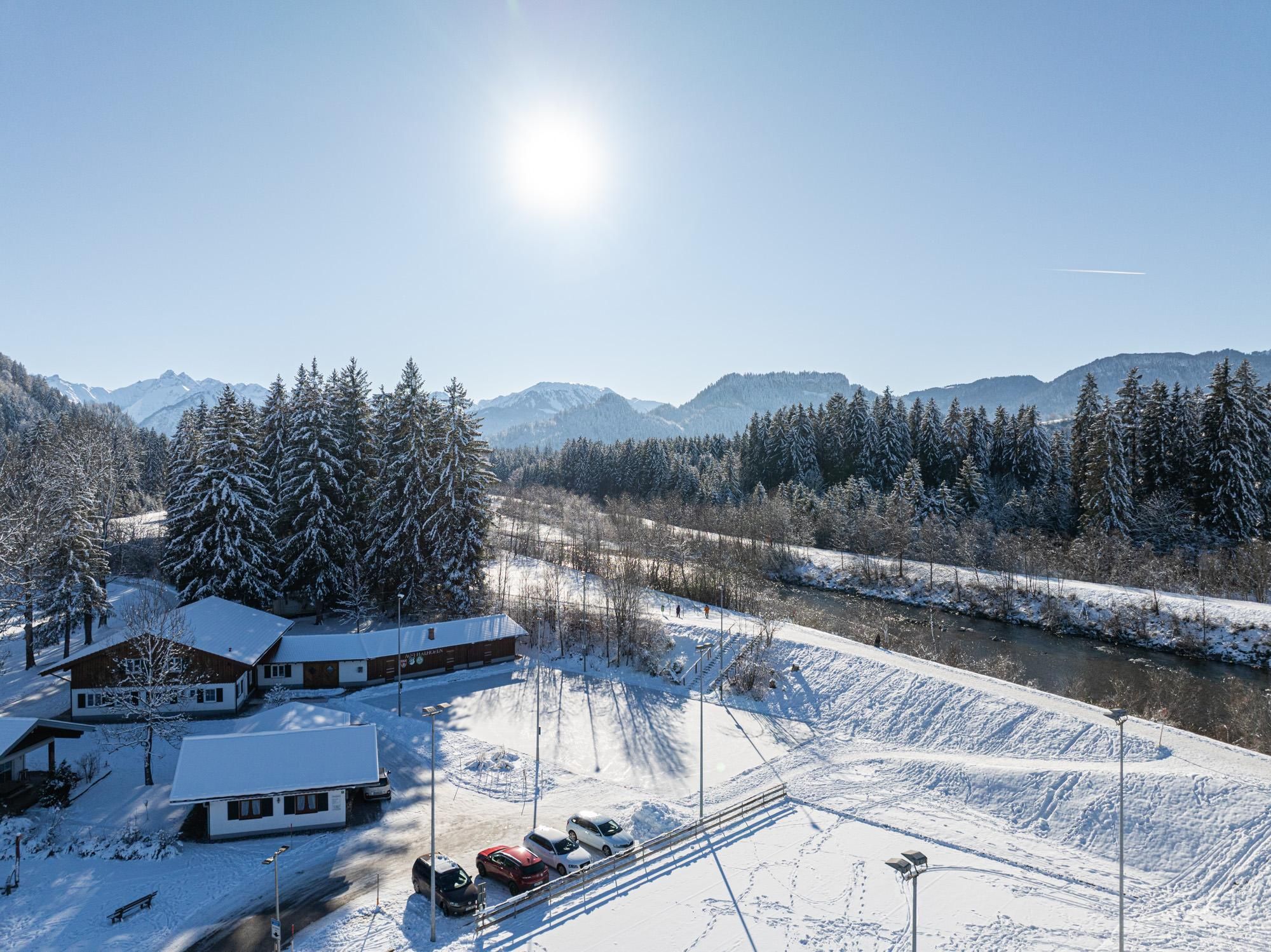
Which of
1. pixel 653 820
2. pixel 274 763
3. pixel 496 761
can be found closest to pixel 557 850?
pixel 653 820

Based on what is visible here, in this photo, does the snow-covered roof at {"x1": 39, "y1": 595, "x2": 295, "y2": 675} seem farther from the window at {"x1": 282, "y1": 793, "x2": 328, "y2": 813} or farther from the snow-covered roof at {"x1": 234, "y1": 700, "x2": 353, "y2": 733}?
the window at {"x1": 282, "y1": 793, "x2": 328, "y2": 813}

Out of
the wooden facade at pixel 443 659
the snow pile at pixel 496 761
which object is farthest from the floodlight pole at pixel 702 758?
the wooden facade at pixel 443 659

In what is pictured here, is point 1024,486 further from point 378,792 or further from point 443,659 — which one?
point 378,792

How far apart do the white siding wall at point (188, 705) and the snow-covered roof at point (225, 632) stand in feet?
5.26

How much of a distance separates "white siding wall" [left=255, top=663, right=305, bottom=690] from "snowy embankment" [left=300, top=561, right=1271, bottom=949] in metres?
10.1

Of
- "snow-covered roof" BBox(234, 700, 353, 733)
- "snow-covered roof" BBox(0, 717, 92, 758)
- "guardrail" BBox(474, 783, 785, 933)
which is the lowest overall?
"guardrail" BBox(474, 783, 785, 933)

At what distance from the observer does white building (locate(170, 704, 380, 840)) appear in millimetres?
22250

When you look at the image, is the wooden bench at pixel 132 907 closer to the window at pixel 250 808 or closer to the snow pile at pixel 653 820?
the window at pixel 250 808

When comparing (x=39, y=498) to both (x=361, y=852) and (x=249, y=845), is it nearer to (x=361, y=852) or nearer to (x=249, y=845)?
(x=249, y=845)

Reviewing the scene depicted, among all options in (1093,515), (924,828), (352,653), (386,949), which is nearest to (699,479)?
(1093,515)

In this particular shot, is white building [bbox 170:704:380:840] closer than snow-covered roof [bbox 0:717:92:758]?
Yes

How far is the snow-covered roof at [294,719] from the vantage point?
27403mm

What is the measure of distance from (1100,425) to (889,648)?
3839cm

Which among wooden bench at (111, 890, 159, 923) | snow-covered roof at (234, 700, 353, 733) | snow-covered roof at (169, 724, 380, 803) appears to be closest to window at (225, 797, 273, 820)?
snow-covered roof at (169, 724, 380, 803)
